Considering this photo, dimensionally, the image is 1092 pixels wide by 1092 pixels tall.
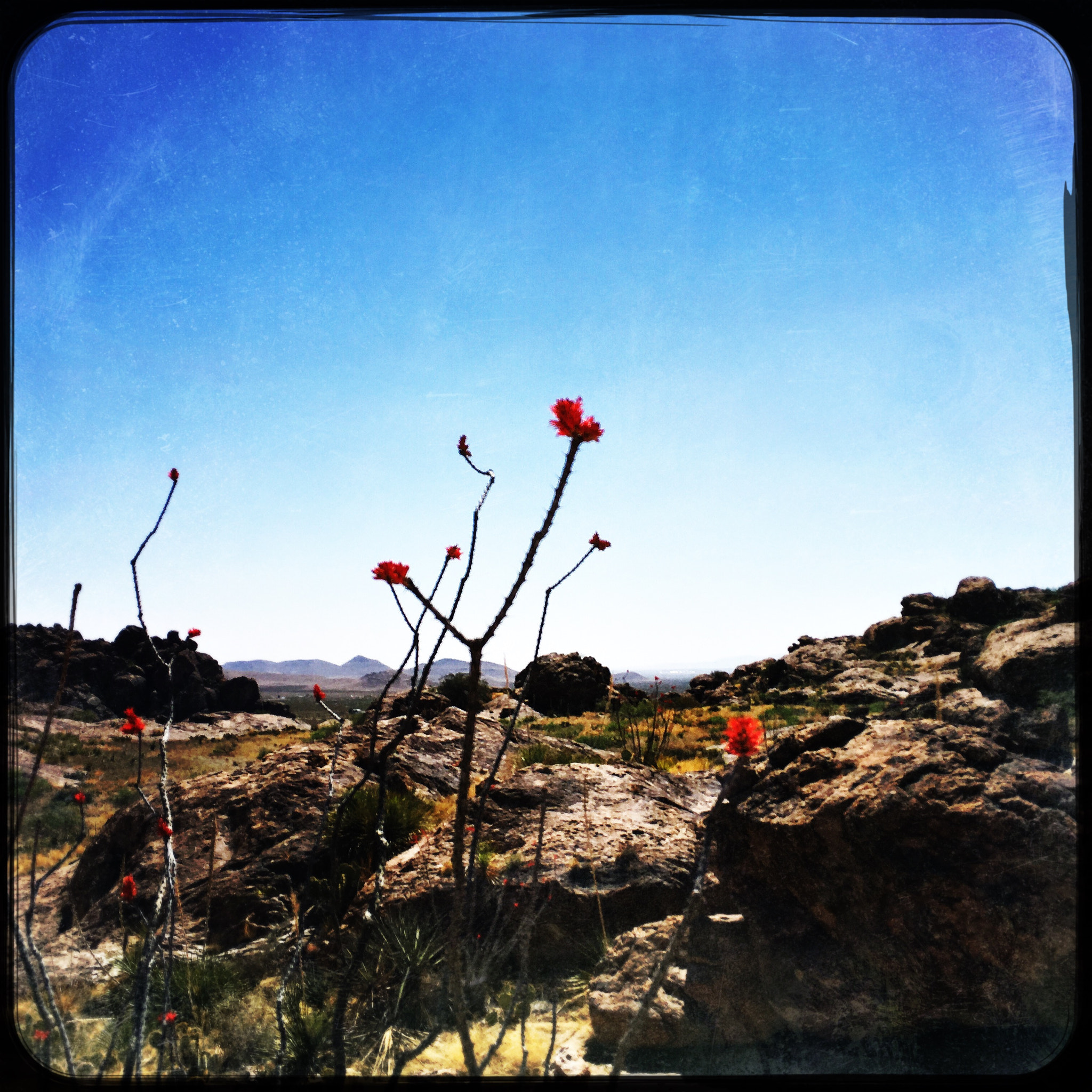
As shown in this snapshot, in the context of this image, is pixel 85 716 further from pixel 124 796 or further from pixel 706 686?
pixel 706 686

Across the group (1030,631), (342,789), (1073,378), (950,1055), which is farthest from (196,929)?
(1073,378)

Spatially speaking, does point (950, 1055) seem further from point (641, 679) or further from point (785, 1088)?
point (641, 679)

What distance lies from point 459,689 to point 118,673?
3947 mm

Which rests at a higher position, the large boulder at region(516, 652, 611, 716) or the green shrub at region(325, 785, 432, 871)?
the large boulder at region(516, 652, 611, 716)

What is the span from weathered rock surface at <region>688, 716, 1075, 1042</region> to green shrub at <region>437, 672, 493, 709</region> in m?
4.10

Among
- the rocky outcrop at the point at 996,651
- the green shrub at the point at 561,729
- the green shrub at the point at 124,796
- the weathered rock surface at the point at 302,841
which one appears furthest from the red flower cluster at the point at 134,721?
the green shrub at the point at 561,729

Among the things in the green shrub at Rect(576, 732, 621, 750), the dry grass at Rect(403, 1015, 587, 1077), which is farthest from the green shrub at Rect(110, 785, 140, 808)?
the green shrub at Rect(576, 732, 621, 750)

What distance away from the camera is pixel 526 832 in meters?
2.72

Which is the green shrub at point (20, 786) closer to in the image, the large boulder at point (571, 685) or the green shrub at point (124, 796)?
the green shrub at point (124, 796)

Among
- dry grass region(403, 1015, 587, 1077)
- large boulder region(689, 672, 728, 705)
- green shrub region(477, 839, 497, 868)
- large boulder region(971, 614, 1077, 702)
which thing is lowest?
dry grass region(403, 1015, 587, 1077)

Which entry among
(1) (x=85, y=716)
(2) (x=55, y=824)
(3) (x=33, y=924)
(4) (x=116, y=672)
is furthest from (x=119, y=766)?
(3) (x=33, y=924)

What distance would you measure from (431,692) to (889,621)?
11.7ft

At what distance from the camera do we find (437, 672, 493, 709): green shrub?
20.6 feet

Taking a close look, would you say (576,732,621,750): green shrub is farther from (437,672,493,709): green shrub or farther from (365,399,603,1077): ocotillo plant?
(365,399,603,1077): ocotillo plant
